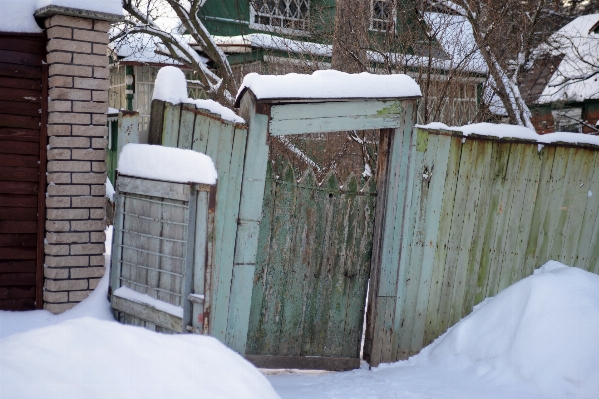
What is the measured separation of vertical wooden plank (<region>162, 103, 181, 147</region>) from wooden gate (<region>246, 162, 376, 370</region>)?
0.78m

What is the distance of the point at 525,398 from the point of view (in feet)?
13.0

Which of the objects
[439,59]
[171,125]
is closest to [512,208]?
[171,125]

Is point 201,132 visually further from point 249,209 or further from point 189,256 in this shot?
point 189,256

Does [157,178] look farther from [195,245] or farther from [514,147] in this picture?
[514,147]

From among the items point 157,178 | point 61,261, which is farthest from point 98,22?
point 61,261

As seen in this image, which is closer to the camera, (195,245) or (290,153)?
(195,245)

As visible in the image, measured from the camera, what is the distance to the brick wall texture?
4211 mm

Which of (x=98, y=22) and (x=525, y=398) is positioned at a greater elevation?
(x=98, y=22)

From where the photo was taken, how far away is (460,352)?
4.63 meters

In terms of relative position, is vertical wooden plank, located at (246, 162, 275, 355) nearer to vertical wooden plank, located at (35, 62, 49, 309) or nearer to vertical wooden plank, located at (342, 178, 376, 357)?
vertical wooden plank, located at (342, 178, 376, 357)

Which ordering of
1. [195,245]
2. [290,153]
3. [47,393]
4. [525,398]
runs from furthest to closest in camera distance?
[290,153] → [525,398] → [195,245] → [47,393]

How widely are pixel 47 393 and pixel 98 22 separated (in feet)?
10.9

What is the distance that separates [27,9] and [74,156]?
119cm

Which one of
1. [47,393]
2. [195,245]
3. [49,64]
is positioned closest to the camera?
[47,393]
